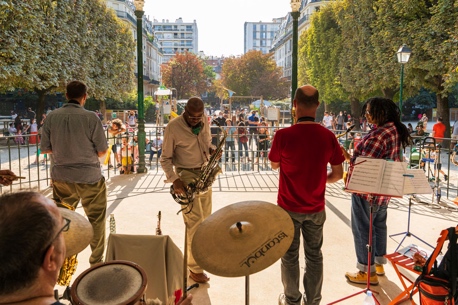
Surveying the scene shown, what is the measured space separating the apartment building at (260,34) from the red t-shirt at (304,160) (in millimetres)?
171312

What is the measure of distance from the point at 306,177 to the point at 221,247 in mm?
1318

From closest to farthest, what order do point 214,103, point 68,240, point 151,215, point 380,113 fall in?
point 68,240, point 380,113, point 151,215, point 214,103

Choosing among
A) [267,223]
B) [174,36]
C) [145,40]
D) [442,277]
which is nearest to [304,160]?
[267,223]

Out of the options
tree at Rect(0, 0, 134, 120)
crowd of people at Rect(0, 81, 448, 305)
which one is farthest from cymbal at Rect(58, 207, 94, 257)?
tree at Rect(0, 0, 134, 120)

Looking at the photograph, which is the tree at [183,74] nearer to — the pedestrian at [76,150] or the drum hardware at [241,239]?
the pedestrian at [76,150]

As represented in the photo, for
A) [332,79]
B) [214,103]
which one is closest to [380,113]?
[332,79]

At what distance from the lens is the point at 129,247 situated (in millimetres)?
3750

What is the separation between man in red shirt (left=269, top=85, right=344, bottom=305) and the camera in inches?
135

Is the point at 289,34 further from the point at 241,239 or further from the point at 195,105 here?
the point at 241,239

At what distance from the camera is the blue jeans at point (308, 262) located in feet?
11.7

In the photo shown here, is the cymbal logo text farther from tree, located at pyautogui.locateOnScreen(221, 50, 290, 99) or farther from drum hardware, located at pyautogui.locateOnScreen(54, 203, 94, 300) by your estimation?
tree, located at pyautogui.locateOnScreen(221, 50, 290, 99)

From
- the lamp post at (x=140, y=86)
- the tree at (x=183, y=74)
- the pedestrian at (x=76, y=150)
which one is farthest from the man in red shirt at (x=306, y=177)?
the tree at (x=183, y=74)

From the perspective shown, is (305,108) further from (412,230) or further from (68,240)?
(412,230)

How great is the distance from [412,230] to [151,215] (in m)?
4.41
